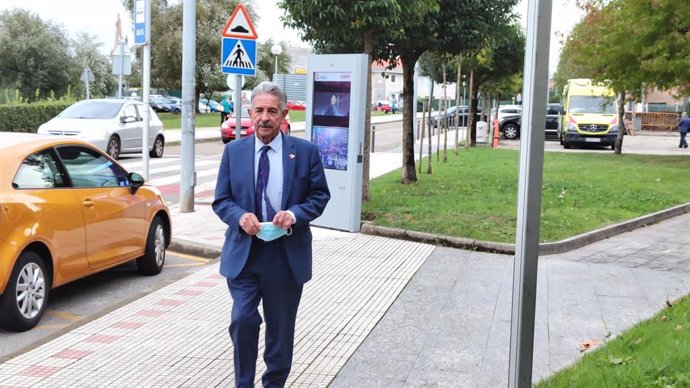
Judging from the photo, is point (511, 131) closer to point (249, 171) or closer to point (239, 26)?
point (239, 26)

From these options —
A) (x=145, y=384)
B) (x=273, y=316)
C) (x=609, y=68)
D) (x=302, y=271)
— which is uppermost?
(x=609, y=68)

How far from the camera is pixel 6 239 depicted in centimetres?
559

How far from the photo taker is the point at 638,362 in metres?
4.51

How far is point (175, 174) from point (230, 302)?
11.6m

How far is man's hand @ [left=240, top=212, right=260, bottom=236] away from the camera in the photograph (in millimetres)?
3809

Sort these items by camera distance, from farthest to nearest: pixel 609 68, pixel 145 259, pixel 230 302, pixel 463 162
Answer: pixel 609 68, pixel 463 162, pixel 145 259, pixel 230 302

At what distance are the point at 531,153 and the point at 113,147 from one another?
1805cm

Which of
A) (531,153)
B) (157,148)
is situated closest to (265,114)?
(531,153)

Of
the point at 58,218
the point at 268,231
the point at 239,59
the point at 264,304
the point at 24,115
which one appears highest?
the point at 239,59

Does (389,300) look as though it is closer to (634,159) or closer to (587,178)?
(587,178)

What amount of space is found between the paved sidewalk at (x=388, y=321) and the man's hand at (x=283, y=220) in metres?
1.33

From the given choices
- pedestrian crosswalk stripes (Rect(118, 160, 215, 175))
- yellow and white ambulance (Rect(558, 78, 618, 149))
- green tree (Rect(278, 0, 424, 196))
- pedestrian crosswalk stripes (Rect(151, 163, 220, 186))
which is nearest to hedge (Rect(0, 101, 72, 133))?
pedestrian crosswalk stripes (Rect(118, 160, 215, 175))

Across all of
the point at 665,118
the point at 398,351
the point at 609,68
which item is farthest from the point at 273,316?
the point at 665,118

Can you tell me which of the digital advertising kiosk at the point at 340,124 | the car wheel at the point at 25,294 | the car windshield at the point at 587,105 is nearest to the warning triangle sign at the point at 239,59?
the digital advertising kiosk at the point at 340,124
